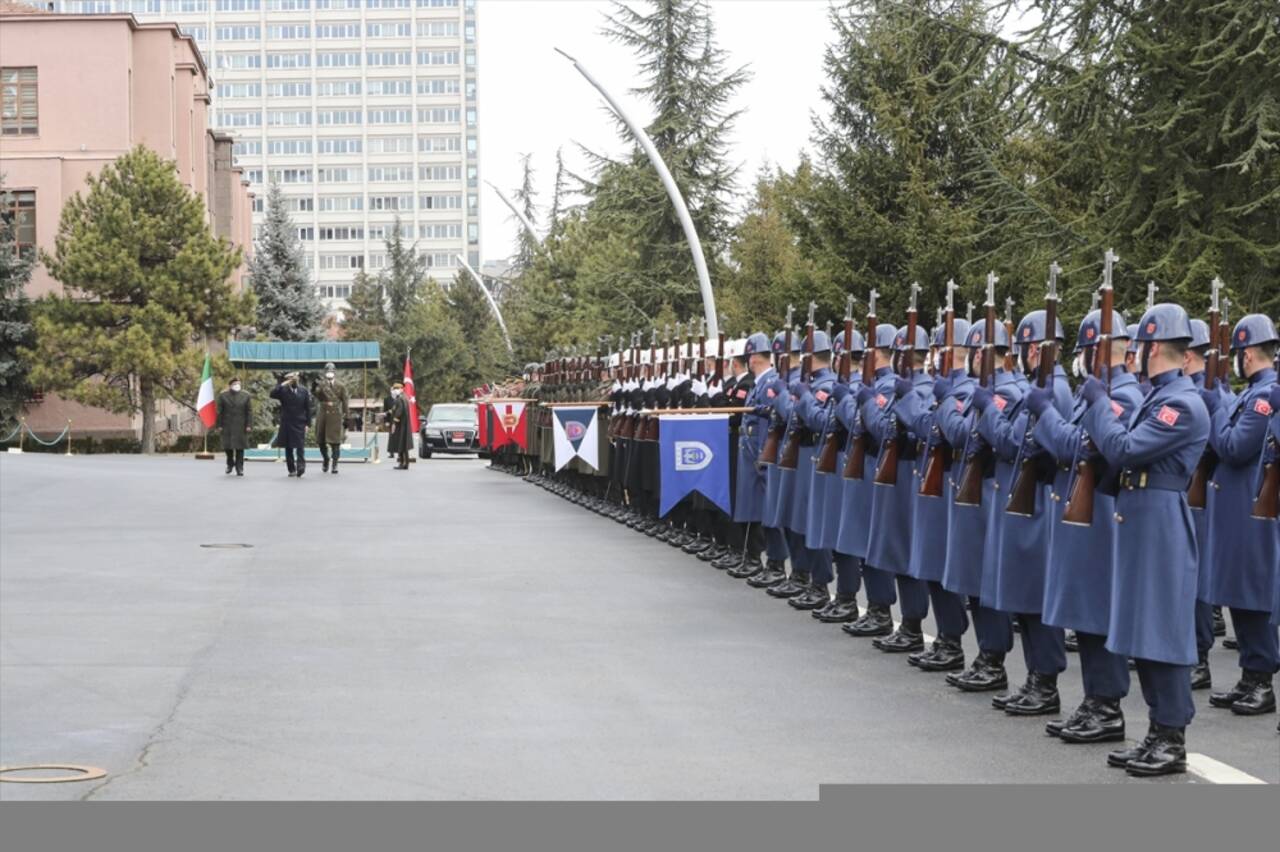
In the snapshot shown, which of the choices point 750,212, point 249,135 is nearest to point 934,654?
point 750,212

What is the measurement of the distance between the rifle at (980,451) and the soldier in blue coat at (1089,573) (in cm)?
111

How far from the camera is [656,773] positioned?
7664mm

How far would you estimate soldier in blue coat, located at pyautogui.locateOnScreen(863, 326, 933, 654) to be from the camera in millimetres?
11336

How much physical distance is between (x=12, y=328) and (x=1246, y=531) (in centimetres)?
4649

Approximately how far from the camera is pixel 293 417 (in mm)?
33375

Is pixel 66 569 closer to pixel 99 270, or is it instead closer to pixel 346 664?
pixel 346 664

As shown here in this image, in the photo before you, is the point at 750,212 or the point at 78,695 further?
the point at 750,212

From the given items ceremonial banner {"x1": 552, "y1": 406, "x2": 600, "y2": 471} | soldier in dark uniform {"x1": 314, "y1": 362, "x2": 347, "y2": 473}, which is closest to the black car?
soldier in dark uniform {"x1": 314, "y1": 362, "x2": 347, "y2": 473}

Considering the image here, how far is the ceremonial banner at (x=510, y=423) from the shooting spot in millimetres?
35188

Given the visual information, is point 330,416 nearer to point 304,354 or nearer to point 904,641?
point 304,354

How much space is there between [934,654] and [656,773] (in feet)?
11.3

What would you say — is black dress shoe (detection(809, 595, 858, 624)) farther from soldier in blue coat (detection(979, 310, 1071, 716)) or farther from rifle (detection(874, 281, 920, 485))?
soldier in blue coat (detection(979, 310, 1071, 716))

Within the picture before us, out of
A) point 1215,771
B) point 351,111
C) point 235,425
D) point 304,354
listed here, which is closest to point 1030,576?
point 1215,771

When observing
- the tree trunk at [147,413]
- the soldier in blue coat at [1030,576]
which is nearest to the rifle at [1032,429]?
the soldier in blue coat at [1030,576]
